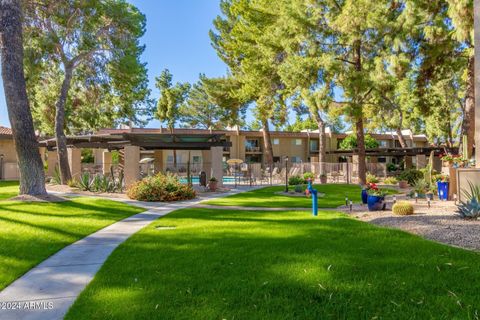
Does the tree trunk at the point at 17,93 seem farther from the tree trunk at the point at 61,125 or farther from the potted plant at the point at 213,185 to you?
the potted plant at the point at 213,185

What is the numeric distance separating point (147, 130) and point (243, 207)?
30.7 m

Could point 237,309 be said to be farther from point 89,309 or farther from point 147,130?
point 147,130

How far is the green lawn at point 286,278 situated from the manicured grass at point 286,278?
0.04 feet

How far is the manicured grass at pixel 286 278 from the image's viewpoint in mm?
3809

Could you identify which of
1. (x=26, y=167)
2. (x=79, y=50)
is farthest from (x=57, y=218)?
(x=79, y=50)

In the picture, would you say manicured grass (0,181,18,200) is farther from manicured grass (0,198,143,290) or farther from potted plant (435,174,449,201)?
potted plant (435,174,449,201)

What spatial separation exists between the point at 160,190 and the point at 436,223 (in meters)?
10.8

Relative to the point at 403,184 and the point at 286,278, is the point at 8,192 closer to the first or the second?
the point at 286,278

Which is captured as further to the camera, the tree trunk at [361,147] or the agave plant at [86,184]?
the tree trunk at [361,147]

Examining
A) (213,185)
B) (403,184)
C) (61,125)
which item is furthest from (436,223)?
(61,125)

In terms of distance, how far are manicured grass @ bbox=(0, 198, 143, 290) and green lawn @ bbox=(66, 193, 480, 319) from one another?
1.38 m

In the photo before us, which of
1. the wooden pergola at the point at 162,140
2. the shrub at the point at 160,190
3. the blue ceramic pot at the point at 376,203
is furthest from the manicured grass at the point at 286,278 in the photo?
the wooden pergola at the point at 162,140

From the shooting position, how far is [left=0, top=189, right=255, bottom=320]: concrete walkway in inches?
156

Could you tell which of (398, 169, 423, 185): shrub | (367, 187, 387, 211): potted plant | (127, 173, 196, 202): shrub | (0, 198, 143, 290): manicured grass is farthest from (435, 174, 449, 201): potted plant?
(0, 198, 143, 290): manicured grass
